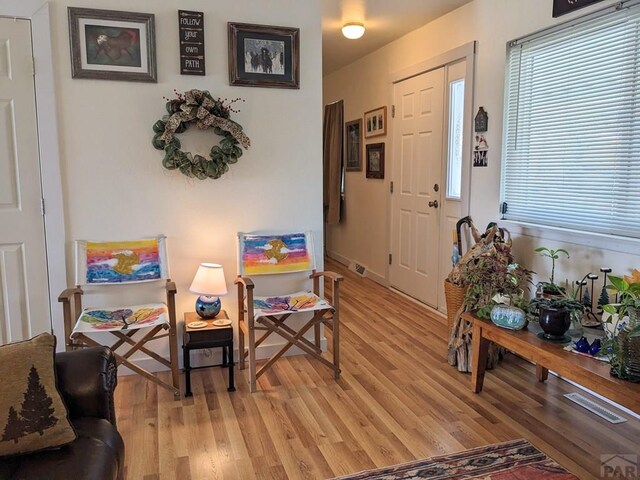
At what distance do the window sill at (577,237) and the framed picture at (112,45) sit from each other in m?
2.43

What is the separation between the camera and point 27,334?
2852mm

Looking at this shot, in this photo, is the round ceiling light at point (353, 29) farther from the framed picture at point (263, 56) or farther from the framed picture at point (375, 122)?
the framed picture at point (263, 56)

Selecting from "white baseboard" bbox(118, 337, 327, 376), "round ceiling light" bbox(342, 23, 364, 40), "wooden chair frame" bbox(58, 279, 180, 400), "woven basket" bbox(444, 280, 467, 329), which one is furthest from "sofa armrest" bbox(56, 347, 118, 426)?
"round ceiling light" bbox(342, 23, 364, 40)

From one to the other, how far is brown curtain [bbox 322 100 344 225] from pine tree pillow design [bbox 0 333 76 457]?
5079mm

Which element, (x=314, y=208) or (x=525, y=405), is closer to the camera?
(x=525, y=405)

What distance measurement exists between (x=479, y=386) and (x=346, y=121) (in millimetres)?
4106

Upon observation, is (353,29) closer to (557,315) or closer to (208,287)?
(208,287)

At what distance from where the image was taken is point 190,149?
9.55 feet

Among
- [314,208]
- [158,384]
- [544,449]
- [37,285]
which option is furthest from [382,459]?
[37,285]

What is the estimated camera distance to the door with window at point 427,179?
3.93 m

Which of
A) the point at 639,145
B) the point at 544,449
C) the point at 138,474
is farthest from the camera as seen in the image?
the point at 639,145

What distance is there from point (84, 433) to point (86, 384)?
0.15 metres

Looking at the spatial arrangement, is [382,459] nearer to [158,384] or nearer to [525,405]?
[525,405]

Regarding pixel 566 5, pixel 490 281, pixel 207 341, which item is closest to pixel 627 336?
pixel 490 281
